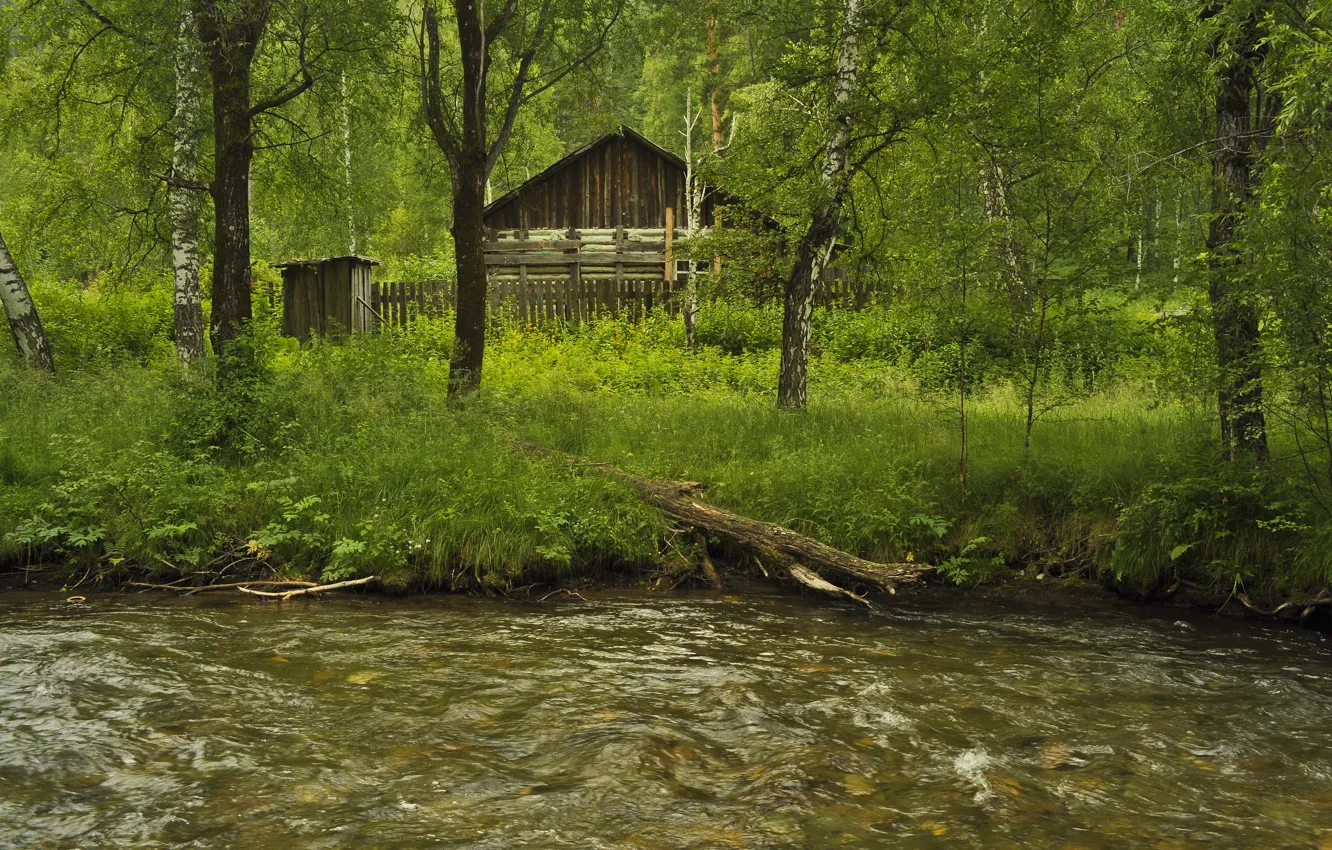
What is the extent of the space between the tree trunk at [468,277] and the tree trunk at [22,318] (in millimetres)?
6721

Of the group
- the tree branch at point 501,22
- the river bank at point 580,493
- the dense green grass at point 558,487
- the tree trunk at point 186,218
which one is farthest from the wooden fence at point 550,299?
the tree branch at point 501,22

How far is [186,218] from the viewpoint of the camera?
14.6 meters

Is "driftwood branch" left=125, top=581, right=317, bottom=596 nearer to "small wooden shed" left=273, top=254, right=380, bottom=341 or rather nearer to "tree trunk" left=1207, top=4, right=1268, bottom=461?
"tree trunk" left=1207, top=4, right=1268, bottom=461

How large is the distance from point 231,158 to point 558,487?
5.80 m

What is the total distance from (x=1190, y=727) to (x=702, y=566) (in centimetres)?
481

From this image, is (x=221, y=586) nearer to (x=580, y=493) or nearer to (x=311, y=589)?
(x=311, y=589)

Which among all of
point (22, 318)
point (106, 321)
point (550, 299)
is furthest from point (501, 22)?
point (106, 321)

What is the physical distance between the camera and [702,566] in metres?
10.6

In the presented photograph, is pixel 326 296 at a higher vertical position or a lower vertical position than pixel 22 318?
higher

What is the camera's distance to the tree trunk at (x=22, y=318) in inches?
612

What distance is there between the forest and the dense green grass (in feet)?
0.14

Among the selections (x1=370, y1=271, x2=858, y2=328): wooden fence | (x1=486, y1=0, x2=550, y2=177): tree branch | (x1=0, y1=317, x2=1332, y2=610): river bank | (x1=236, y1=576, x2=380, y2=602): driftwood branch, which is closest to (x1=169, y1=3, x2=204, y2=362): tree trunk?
(x1=0, y1=317, x2=1332, y2=610): river bank

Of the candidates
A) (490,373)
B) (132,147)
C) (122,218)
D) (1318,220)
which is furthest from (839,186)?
(122,218)

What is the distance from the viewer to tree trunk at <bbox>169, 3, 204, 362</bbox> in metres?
13.6
